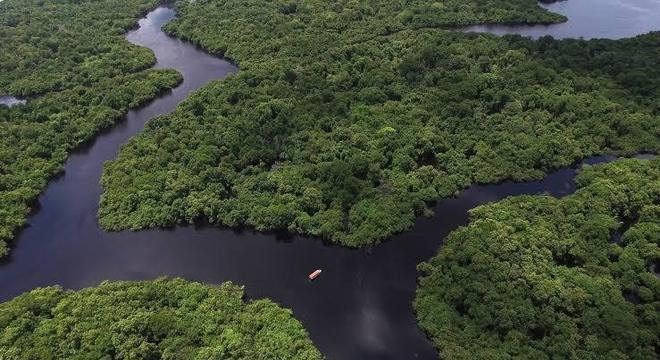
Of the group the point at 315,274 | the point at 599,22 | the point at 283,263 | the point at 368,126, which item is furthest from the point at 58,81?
the point at 599,22

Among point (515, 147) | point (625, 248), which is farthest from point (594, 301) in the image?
point (515, 147)

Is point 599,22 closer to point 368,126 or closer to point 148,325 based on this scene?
point 368,126

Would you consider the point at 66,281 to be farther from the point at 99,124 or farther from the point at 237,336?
the point at 99,124

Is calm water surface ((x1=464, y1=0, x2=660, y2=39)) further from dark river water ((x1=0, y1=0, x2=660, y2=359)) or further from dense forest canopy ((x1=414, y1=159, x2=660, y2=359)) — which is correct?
dense forest canopy ((x1=414, y1=159, x2=660, y2=359))

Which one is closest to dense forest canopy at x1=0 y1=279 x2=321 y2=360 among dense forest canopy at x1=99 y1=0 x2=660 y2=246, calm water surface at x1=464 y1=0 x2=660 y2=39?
dense forest canopy at x1=99 y1=0 x2=660 y2=246

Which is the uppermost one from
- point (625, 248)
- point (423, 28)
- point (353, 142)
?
point (423, 28)

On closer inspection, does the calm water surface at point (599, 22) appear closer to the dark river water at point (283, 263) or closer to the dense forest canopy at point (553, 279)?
the dark river water at point (283, 263)
